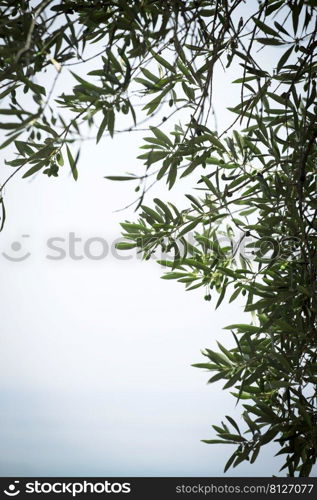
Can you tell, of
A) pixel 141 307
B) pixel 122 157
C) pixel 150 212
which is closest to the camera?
pixel 150 212

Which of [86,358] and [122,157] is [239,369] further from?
[86,358]

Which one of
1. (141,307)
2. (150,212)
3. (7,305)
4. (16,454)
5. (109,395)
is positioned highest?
(7,305)

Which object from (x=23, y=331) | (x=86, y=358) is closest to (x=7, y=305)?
(x=23, y=331)

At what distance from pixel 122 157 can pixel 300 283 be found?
2.63 meters

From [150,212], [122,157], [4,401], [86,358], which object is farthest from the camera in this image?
[4,401]

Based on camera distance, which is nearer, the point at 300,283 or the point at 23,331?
the point at 300,283

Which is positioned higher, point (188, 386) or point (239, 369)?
point (188, 386)

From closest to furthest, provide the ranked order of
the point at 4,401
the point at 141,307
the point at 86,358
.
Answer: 1. the point at 141,307
2. the point at 86,358
3. the point at 4,401

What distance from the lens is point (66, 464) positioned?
4.57 metres

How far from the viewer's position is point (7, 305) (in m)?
4.83
